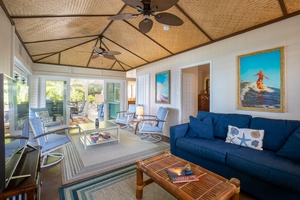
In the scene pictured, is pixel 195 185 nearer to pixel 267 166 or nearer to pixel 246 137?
pixel 267 166

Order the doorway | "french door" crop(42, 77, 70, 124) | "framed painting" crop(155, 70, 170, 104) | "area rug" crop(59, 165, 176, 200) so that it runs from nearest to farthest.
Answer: "area rug" crop(59, 165, 176, 200) → the doorway → "framed painting" crop(155, 70, 170, 104) → "french door" crop(42, 77, 70, 124)

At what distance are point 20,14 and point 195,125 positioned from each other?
362cm

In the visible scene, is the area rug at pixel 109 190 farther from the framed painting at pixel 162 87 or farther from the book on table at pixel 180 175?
the framed painting at pixel 162 87

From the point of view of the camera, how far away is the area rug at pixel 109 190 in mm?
1858

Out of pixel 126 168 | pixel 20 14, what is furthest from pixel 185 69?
pixel 20 14

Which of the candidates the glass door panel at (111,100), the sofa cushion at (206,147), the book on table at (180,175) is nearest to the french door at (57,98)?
the glass door panel at (111,100)

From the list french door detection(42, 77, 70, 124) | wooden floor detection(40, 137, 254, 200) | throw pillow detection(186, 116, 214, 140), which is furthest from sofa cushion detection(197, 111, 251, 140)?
french door detection(42, 77, 70, 124)

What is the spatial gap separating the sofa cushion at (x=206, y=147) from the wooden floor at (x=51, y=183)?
1.82 ft

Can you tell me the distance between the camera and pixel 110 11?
2689 millimetres

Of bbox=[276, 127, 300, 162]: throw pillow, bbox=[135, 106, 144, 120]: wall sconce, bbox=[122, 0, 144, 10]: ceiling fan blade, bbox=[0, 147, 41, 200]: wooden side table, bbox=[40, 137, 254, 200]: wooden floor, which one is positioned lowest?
bbox=[40, 137, 254, 200]: wooden floor

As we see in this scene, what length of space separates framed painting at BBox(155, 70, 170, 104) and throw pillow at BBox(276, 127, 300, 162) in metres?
3.09

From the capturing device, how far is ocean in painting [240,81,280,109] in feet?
8.31

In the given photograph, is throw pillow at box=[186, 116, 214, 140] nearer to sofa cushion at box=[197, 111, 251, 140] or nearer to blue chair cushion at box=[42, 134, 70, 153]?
sofa cushion at box=[197, 111, 251, 140]

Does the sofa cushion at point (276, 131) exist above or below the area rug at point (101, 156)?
above
